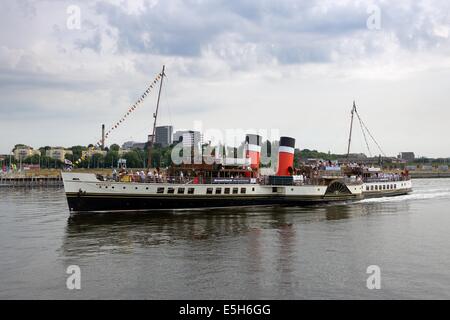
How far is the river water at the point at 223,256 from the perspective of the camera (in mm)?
20766

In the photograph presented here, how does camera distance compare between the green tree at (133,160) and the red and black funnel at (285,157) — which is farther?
the green tree at (133,160)

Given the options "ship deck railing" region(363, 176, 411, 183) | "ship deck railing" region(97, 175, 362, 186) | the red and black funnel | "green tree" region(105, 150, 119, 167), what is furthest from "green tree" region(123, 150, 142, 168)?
"ship deck railing" region(97, 175, 362, 186)

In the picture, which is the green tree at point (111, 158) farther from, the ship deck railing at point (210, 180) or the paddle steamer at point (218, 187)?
the ship deck railing at point (210, 180)

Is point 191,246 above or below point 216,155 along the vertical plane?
below

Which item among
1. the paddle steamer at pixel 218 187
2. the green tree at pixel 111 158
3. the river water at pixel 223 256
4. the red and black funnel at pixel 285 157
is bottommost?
the river water at pixel 223 256

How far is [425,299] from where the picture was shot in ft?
64.4

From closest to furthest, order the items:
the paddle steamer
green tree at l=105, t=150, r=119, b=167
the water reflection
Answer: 1. the water reflection
2. the paddle steamer
3. green tree at l=105, t=150, r=119, b=167

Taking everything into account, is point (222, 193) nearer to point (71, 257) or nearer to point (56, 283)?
point (71, 257)

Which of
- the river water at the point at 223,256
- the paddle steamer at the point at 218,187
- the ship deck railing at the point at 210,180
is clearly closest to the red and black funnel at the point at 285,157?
the paddle steamer at the point at 218,187

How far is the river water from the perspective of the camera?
2077 cm

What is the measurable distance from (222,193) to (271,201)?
6.78m

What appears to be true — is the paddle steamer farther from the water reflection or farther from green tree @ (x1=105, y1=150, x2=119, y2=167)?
green tree @ (x1=105, y1=150, x2=119, y2=167)

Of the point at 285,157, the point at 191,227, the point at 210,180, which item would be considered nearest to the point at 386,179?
the point at 285,157
